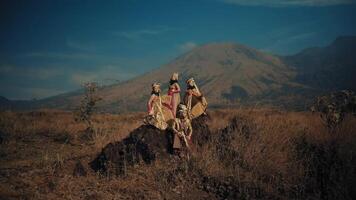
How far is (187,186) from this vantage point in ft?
26.9

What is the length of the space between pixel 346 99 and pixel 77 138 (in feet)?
43.0

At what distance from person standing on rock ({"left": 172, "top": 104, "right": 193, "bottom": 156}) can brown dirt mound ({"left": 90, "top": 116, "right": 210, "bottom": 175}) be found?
0.94 ft

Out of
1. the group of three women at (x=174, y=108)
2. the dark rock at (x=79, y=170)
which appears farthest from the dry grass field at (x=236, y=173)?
the group of three women at (x=174, y=108)

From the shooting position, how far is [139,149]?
1055 cm

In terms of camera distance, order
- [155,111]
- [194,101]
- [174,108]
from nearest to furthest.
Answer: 1. [155,111]
2. [174,108]
3. [194,101]

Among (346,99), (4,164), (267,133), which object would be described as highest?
(346,99)

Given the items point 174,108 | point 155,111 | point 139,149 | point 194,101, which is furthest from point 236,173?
point 194,101

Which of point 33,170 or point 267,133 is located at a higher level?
point 267,133

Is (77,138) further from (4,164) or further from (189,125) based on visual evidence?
(189,125)

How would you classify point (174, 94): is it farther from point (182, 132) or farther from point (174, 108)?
point (182, 132)

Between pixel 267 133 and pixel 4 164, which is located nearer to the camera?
pixel 267 133

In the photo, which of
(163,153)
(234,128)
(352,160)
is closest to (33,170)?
(163,153)

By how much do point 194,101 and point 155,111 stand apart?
5.85 feet

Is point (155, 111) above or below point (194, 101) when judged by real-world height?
below
